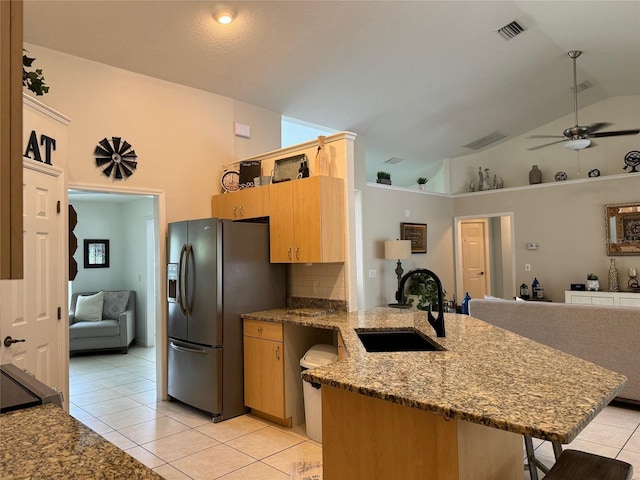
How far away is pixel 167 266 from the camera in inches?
169

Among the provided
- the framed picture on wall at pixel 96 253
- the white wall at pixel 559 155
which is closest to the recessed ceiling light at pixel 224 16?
the framed picture on wall at pixel 96 253

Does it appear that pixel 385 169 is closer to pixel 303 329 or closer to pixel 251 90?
A: pixel 251 90

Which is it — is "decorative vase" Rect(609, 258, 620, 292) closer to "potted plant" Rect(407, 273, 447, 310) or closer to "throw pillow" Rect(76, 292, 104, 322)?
"potted plant" Rect(407, 273, 447, 310)

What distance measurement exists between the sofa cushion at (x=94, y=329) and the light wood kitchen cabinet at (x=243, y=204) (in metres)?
3.04

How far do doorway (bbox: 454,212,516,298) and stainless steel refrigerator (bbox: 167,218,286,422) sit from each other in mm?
5651

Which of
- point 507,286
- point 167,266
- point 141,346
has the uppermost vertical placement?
point 167,266

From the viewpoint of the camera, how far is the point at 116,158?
13.3 feet

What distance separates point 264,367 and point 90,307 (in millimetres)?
4229

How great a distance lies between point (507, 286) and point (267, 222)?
6.49 meters

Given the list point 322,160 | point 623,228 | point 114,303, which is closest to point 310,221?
point 322,160

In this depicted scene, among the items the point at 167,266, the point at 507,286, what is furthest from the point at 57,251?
the point at 507,286

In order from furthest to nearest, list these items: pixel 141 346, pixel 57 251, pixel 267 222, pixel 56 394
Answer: pixel 141 346 → pixel 267 222 → pixel 57 251 → pixel 56 394

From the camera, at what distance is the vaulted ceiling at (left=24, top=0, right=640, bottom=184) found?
3574 mm

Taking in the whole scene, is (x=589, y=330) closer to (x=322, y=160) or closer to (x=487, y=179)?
(x=322, y=160)
